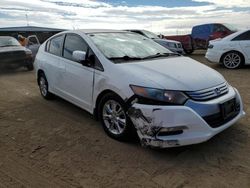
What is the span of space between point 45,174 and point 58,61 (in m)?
2.81

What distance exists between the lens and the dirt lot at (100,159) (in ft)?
11.5

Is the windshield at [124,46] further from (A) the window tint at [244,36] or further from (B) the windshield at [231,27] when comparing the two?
(B) the windshield at [231,27]

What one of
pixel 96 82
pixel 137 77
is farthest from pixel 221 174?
pixel 96 82

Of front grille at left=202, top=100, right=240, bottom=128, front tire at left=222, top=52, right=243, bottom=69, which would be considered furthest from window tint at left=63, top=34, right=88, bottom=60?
front tire at left=222, top=52, right=243, bottom=69

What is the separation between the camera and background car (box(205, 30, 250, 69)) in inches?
426

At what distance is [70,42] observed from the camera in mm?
5801

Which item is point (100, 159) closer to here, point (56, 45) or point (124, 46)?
point (124, 46)

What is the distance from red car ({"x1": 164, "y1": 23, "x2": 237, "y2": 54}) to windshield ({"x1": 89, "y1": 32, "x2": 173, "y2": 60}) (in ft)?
43.1

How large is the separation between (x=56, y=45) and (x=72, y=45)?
761 mm

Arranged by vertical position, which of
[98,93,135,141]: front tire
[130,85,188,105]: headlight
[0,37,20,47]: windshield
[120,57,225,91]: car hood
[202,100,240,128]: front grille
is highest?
[120,57,225,91]: car hood

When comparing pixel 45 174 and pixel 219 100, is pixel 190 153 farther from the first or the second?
pixel 45 174

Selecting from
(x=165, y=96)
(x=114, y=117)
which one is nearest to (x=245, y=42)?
(x=114, y=117)

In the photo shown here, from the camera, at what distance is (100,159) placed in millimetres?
4008

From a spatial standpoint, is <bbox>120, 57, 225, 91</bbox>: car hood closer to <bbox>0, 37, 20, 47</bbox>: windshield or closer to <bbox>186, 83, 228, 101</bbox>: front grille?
<bbox>186, 83, 228, 101</bbox>: front grille
